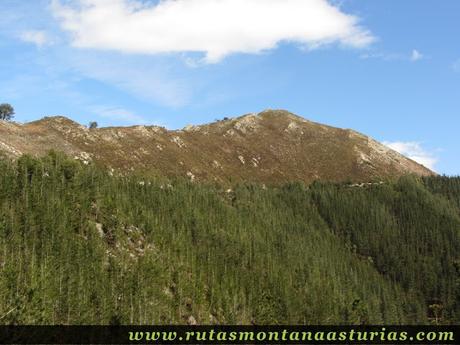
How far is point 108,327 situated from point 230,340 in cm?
4709

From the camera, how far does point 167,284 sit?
15962 centimetres

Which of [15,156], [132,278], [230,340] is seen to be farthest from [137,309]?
[15,156]

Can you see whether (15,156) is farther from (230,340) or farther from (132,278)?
(230,340)

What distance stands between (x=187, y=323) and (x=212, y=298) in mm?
18999

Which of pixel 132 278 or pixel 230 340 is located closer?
pixel 132 278

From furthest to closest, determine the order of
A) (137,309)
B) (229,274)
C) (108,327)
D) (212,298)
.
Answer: (229,274) → (212,298) → (137,309) → (108,327)

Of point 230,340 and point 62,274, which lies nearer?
point 62,274

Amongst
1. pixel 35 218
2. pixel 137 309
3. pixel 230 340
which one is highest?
pixel 35 218

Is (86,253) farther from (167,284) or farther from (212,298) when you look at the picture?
(212,298)

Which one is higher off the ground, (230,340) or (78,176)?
(78,176)

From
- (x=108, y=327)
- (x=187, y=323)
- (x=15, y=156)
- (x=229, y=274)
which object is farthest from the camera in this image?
(x=229, y=274)

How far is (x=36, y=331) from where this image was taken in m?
98.8

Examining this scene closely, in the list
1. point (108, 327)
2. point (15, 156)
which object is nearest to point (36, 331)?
point (108, 327)

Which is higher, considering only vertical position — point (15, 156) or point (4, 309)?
point (15, 156)
